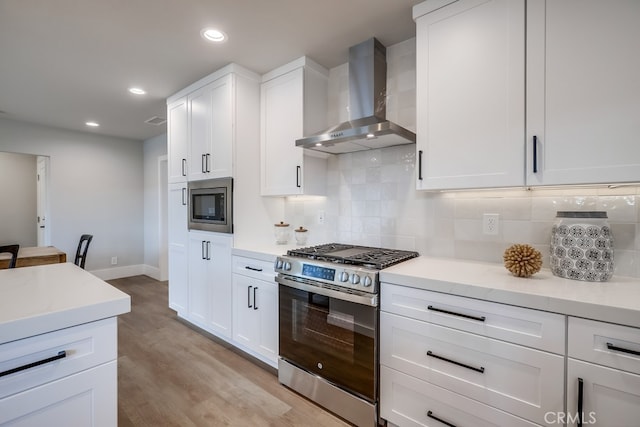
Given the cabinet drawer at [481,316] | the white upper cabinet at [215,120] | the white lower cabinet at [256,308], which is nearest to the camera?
the cabinet drawer at [481,316]

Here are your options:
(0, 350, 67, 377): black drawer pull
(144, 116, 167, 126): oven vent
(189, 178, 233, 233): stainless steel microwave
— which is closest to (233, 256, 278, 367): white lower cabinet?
(189, 178, 233, 233): stainless steel microwave

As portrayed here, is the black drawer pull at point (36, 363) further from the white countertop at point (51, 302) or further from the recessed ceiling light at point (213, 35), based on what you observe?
the recessed ceiling light at point (213, 35)

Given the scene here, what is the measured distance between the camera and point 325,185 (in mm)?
2650

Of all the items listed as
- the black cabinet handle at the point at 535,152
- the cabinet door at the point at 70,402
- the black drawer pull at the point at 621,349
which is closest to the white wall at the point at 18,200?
the cabinet door at the point at 70,402

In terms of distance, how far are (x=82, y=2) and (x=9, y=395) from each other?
2.10 metres

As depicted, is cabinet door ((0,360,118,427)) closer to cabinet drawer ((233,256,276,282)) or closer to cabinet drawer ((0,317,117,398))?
cabinet drawer ((0,317,117,398))

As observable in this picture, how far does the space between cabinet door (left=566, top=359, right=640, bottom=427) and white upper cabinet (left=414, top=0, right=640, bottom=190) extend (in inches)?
31.0

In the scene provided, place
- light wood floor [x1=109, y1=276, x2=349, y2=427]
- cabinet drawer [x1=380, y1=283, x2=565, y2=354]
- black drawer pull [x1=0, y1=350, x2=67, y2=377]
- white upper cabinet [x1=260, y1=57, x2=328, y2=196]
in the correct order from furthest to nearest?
white upper cabinet [x1=260, y1=57, x2=328, y2=196]
light wood floor [x1=109, y1=276, x2=349, y2=427]
cabinet drawer [x1=380, y1=283, x2=565, y2=354]
black drawer pull [x1=0, y1=350, x2=67, y2=377]

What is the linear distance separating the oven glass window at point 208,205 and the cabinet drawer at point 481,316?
170 centimetres

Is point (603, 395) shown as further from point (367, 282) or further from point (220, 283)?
point (220, 283)

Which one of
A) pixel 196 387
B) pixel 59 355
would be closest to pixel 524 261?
pixel 59 355

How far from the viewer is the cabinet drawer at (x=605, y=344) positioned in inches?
40.5

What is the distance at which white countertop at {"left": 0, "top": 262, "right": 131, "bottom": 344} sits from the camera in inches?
34.9

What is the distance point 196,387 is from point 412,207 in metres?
2.05
